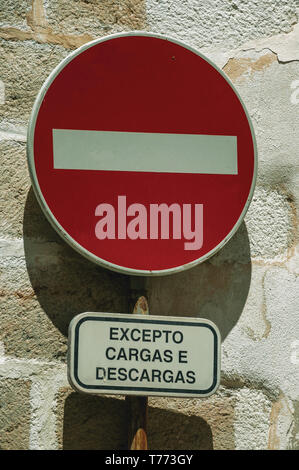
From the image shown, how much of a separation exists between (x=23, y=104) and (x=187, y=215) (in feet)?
1.39

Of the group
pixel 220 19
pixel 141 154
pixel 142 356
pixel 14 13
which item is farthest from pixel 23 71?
pixel 142 356

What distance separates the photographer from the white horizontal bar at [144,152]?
1.35 m

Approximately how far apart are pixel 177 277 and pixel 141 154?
270mm

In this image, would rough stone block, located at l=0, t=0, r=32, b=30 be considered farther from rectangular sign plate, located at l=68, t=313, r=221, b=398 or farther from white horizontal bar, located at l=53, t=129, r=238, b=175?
rectangular sign plate, located at l=68, t=313, r=221, b=398

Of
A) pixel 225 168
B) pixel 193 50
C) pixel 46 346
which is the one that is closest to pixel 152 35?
pixel 193 50

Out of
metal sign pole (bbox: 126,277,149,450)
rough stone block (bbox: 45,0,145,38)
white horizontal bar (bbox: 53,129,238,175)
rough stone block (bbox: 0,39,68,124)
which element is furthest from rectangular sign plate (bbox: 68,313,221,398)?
rough stone block (bbox: 45,0,145,38)

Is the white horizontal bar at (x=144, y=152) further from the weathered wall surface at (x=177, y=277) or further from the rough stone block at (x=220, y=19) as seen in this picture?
the rough stone block at (x=220, y=19)

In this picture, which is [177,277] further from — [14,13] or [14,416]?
[14,13]

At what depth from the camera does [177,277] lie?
1489mm

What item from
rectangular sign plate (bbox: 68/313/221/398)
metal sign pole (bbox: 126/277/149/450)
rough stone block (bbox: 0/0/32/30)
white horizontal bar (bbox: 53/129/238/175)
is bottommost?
metal sign pole (bbox: 126/277/149/450)

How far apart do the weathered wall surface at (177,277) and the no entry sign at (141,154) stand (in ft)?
0.45

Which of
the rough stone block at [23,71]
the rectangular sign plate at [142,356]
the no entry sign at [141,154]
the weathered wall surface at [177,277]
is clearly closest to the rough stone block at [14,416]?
the weathered wall surface at [177,277]

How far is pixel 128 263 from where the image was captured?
134 centimetres

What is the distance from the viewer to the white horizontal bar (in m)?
1.35
